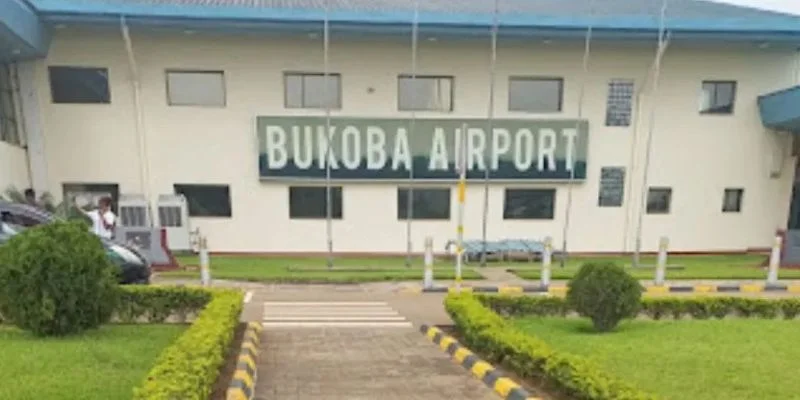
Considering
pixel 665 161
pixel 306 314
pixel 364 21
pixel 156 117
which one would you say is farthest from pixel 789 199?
pixel 156 117

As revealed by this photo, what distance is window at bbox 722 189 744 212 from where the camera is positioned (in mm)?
16656

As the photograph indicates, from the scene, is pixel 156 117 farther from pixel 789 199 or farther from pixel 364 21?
pixel 789 199

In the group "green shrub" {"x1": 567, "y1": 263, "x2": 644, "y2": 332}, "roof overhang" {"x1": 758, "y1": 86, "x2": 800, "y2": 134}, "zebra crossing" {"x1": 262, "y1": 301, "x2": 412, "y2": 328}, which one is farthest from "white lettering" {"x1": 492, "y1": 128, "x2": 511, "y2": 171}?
"green shrub" {"x1": 567, "y1": 263, "x2": 644, "y2": 332}

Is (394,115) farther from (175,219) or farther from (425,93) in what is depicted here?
(175,219)

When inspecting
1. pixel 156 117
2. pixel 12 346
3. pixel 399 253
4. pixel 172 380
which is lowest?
pixel 399 253

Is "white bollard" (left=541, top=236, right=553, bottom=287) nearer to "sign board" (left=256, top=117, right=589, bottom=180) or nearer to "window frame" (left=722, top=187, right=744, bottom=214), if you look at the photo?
"sign board" (left=256, top=117, right=589, bottom=180)

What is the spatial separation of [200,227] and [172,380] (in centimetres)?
1257

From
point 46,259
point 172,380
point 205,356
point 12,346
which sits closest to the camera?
point 172,380

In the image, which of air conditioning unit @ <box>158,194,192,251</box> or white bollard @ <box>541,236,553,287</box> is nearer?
white bollard @ <box>541,236,553,287</box>

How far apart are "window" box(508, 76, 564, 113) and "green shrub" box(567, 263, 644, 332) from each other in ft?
30.6

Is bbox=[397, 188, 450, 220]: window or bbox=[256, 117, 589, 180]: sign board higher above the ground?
bbox=[256, 117, 589, 180]: sign board

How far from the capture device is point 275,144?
14.9 m

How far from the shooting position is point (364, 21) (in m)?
13.9

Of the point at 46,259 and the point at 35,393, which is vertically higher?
the point at 46,259
